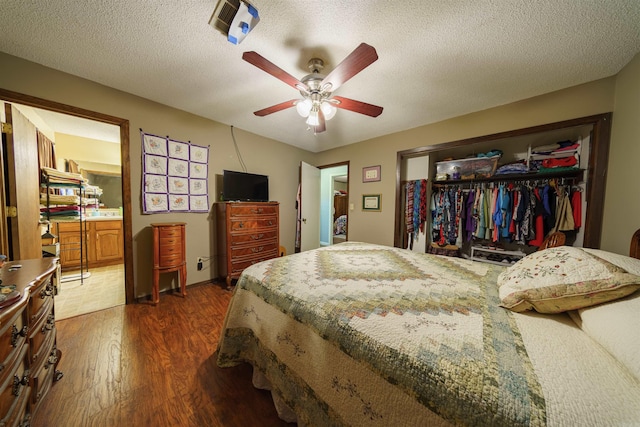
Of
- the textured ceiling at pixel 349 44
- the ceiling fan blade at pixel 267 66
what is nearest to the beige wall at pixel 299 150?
the textured ceiling at pixel 349 44

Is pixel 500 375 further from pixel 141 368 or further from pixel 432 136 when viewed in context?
pixel 432 136

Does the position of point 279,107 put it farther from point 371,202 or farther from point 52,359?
point 52,359

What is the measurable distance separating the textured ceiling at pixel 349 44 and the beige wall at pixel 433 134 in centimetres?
13

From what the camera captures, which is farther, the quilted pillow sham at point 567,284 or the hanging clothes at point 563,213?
the hanging clothes at point 563,213

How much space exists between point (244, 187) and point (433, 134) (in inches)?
108

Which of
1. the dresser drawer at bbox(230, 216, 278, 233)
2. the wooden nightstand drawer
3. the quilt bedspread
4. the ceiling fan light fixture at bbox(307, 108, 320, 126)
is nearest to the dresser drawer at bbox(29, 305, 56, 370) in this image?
the quilt bedspread

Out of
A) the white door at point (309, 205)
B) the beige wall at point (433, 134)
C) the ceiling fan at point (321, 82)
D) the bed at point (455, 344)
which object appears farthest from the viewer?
the white door at point (309, 205)

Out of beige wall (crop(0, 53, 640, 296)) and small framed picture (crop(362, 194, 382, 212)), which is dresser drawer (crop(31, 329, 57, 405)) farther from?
small framed picture (crop(362, 194, 382, 212))

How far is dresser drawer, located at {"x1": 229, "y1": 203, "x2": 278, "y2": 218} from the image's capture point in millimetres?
2654

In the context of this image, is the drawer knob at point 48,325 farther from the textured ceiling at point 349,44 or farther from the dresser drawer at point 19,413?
the textured ceiling at point 349,44

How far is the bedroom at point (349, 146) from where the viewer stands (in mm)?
1619

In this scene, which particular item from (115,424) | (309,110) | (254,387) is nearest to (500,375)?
(254,387)

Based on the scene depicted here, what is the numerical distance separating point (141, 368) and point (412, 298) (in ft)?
5.92

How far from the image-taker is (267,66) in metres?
1.31
